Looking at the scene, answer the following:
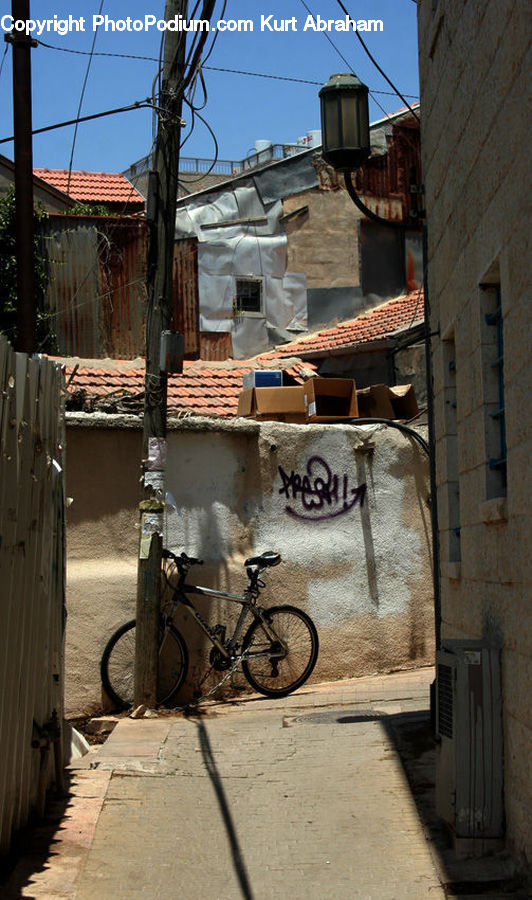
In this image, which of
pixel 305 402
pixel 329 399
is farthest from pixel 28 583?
pixel 329 399

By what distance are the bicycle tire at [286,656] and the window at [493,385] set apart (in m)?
4.21

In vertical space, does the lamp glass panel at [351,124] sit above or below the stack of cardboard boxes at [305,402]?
above

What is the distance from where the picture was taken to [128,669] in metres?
9.33

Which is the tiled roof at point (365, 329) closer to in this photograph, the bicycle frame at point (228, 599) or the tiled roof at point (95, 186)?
the tiled roof at point (95, 186)

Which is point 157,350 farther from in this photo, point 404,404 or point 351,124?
point 404,404

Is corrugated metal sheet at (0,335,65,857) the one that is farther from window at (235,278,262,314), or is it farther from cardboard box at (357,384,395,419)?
window at (235,278,262,314)

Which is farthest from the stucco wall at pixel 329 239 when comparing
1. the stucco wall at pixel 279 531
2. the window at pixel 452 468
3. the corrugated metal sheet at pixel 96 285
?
the window at pixel 452 468

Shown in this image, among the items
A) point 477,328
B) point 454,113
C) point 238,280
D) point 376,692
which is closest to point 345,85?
point 454,113

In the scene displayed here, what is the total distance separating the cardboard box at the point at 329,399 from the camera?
37.1 feet

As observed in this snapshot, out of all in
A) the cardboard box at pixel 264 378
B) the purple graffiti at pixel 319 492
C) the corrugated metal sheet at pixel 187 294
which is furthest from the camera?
the corrugated metal sheet at pixel 187 294

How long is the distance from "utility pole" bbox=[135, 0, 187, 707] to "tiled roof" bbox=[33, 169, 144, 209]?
12.6 metres

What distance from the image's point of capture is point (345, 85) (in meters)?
8.82

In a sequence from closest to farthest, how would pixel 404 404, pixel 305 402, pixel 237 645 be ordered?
pixel 237 645 < pixel 305 402 < pixel 404 404

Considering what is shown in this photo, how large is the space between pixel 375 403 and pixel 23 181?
4593 millimetres
